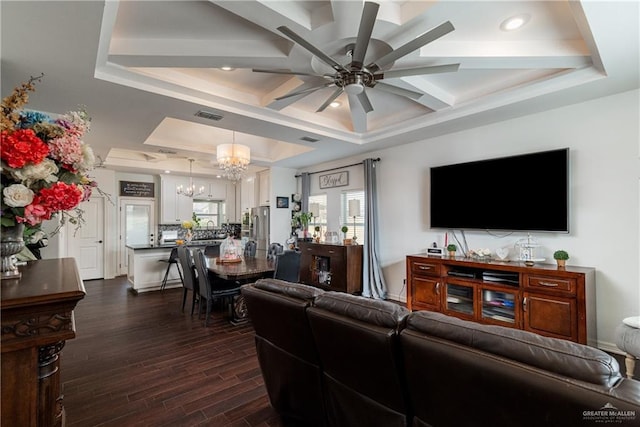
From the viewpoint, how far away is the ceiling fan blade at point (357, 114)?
3414 mm

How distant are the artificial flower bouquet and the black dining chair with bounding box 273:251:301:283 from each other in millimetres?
2761

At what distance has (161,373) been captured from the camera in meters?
2.69

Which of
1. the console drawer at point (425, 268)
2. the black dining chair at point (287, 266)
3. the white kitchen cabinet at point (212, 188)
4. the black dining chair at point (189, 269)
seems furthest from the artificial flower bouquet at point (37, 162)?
the white kitchen cabinet at point (212, 188)

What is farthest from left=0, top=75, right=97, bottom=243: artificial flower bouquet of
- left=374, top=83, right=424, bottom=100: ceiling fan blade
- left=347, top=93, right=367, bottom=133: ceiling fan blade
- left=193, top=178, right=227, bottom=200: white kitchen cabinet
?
left=193, top=178, right=227, bottom=200: white kitchen cabinet

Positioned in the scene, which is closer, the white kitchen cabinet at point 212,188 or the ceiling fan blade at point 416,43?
the ceiling fan blade at point 416,43

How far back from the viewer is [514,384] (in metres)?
0.95

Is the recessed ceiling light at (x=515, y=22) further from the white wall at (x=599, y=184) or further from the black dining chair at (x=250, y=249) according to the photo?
the black dining chair at (x=250, y=249)

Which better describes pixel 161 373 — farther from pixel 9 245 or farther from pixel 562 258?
pixel 562 258

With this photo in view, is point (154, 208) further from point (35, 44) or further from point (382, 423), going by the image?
point (382, 423)

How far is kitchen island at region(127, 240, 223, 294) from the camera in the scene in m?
5.66

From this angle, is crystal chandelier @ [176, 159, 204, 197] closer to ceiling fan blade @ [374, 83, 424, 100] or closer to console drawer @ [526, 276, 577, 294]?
ceiling fan blade @ [374, 83, 424, 100]

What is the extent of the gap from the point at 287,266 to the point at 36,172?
3125 mm

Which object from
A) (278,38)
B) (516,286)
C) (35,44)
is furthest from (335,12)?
(516,286)

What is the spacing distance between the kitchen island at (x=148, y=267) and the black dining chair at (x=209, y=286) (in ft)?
7.07
